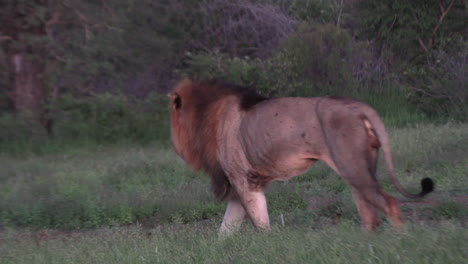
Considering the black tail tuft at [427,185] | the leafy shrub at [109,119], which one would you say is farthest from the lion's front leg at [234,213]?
the leafy shrub at [109,119]

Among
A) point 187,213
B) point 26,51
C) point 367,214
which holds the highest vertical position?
point 367,214

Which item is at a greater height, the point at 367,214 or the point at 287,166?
the point at 287,166

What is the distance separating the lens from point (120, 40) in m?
11.9

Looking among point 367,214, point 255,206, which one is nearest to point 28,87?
point 255,206

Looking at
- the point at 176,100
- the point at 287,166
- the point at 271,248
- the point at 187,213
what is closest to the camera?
the point at 271,248

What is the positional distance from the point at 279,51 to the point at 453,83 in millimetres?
3923

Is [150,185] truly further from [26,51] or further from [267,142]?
[26,51]

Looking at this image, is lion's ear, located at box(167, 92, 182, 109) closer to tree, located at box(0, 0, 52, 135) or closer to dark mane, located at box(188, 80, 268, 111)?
dark mane, located at box(188, 80, 268, 111)

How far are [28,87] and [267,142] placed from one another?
25.4ft

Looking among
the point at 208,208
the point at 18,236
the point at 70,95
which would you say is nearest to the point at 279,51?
the point at 70,95

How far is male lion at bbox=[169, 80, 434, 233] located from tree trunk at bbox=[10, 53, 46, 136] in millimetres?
6211

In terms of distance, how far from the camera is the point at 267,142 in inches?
217

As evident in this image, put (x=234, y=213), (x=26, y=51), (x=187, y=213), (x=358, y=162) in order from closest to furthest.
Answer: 1. (x=358, y=162)
2. (x=234, y=213)
3. (x=187, y=213)
4. (x=26, y=51)

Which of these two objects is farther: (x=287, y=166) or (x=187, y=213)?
(x=187, y=213)
